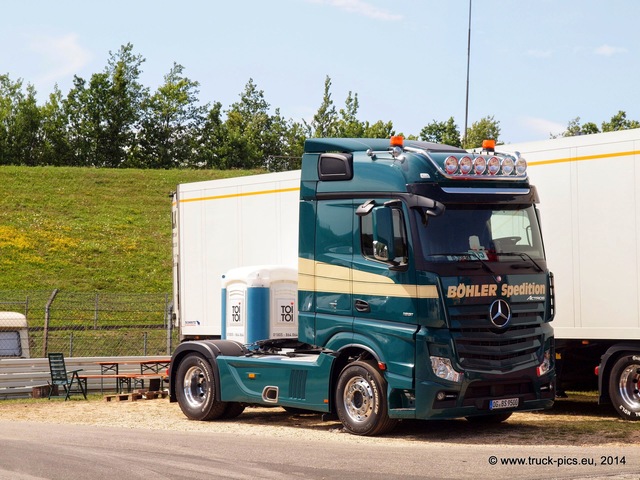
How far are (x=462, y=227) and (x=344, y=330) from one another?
74.6 inches

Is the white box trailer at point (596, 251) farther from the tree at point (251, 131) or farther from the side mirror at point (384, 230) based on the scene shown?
the tree at point (251, 131)

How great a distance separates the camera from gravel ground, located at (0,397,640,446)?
12211 millimetres

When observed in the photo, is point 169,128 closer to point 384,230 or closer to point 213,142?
point 213,142

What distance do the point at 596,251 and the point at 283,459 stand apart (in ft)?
18.8

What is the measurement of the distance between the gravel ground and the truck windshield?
6.98 feet

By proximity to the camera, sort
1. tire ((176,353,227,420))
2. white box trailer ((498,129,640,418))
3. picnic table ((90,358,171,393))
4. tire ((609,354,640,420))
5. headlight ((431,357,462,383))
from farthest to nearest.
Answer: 1. picnic table ((90,358,171,393))
2. tire ((176,353,227,420))
3. white box trailer ((498,129,640,418))
4. tire ((609,354,640,420))
5. headlight ((431,357,462,383))

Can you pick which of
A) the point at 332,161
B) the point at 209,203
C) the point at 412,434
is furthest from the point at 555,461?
the point at 209,203

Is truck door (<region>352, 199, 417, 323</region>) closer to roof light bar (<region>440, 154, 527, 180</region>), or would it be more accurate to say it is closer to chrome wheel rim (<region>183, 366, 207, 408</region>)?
roof light bar (<region>440, 154, 527, 180</region>)

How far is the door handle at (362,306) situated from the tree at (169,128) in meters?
77.0

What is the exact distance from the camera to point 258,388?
45.6 ft

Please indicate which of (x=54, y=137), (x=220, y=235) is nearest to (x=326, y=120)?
(x=54, y=137)

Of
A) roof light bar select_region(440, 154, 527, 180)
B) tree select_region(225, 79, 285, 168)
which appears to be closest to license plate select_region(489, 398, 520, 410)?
roof light bar select_region(440, 154, 527, 180)

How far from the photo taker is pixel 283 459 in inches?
399

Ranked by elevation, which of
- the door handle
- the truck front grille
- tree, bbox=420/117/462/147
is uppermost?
tree, bbox=420/117/462/147
